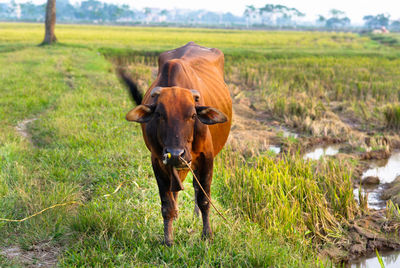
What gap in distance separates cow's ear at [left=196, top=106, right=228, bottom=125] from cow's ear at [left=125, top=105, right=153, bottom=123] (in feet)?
1.14

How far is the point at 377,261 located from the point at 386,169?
9.65ft

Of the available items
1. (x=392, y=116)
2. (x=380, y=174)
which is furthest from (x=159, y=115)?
(x=392, y=116)

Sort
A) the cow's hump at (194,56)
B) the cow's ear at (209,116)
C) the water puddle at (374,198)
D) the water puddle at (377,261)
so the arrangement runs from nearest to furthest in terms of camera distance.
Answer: the cow's ear at (209,116) → the water puddle at (377,261) → the cow's hump at (194,56) → the water puddle at (374,198)

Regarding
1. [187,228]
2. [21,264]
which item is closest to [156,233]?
[187,228]

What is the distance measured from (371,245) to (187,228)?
6.56 feet

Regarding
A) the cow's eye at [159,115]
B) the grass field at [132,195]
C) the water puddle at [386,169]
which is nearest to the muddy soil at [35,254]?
the grass field at [132,195]

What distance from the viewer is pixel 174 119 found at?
9.54ft

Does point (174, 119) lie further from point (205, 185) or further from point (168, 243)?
point (168, 243)

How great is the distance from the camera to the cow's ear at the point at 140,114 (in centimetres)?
297

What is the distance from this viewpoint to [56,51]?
20938mm

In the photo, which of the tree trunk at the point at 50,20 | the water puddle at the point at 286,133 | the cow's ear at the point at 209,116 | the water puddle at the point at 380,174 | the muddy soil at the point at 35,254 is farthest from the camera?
the tree trunk at the point at 50,20

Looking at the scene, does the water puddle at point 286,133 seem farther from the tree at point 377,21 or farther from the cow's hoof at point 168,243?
the tree at point 377,21

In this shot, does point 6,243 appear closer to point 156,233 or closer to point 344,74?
point 156,233

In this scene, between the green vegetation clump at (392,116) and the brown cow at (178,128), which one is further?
the green vegetation clump at (392,116)
